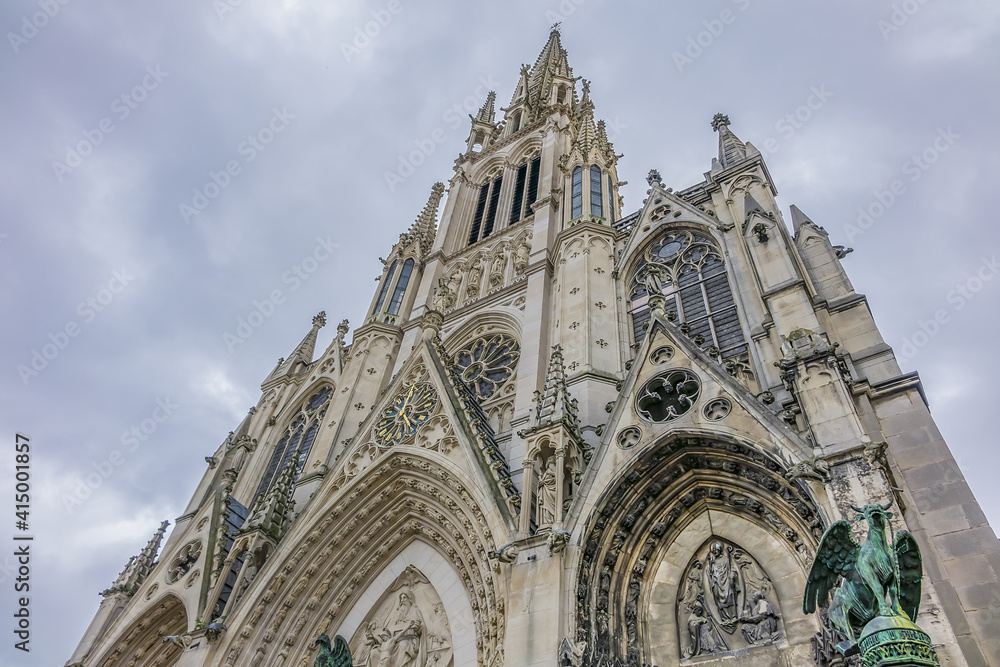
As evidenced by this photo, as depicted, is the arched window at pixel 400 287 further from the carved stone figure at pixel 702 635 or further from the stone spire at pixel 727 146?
the carved stone figure at pixel 702 635

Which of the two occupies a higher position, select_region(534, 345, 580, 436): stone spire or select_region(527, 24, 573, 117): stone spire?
select_region(527, 24, 573, 117): stone spire

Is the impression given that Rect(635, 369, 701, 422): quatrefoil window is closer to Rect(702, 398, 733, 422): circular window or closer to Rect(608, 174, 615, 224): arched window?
Rect(702, 398, 733, 422): circular window

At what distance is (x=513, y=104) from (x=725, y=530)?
29.8 m

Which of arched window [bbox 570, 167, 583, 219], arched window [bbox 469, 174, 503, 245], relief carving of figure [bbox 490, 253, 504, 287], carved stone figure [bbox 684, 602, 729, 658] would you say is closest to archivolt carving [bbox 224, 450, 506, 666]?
carved stone figure [bbox 684, 602, 729, 658]

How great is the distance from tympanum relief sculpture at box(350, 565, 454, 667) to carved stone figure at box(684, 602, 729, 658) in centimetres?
487

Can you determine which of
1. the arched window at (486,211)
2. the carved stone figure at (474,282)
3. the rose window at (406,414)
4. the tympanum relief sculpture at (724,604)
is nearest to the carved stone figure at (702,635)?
the tympanum relief sculpture at (724,604)

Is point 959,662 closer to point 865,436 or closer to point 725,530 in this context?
point 865,436

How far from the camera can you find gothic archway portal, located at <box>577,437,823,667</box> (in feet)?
32.4

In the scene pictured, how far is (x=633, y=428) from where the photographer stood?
11664 mm

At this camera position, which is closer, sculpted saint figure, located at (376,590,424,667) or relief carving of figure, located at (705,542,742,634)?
relief carving of figure, located at (705,542,742,634)

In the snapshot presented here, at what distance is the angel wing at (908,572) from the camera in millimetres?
6418

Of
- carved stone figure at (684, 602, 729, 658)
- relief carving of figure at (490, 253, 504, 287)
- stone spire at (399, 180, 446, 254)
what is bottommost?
carved stone figure at (684, 602, 729, 658)

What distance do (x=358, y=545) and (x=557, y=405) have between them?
5.95 m

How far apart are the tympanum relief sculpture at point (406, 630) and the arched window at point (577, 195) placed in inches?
444
